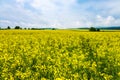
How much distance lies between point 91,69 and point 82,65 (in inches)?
15.9

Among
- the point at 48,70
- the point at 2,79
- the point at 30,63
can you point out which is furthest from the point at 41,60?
the point at 2,79

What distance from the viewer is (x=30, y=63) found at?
920cm

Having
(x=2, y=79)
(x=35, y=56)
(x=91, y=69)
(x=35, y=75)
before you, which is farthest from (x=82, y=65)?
(x=35, y=56)

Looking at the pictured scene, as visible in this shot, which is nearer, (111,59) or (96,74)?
(96,74)

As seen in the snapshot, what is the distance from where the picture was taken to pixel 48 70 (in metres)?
7.63

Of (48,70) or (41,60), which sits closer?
(48,70)

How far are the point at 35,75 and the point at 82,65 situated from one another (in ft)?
4.70

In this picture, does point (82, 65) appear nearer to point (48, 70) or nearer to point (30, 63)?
point (48, 70)

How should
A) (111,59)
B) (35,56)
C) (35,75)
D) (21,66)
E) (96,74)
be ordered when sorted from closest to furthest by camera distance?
(35,75), (96,74), (21,66), (111,59), (35,56)

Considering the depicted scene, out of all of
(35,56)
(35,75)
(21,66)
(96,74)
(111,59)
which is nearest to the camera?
(35,75)

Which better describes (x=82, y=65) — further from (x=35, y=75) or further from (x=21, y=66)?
(x=21, y=66)

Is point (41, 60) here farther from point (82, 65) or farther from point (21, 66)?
point (82, 65)

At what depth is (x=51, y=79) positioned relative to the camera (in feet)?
23.2

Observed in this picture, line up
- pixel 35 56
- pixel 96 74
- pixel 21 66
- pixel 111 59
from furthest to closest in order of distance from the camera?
→ pixel 35 56
pixel 111 59
pixel 21 66
pixel 96 74
